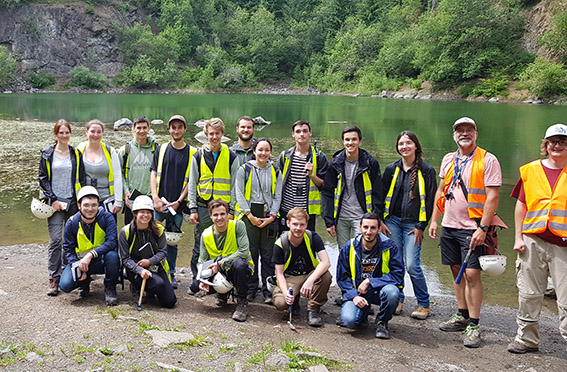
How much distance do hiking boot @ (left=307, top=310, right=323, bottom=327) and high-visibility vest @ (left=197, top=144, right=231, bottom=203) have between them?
6.19 feet

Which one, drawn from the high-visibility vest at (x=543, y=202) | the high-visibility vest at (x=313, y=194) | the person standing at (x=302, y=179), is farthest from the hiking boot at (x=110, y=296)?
the high-visibility vest at (x=543, y=202)

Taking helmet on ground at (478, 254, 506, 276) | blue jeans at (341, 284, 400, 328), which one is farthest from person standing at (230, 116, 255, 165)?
helmet on ground at (478, 254, 506, 276)

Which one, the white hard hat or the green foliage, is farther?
the green foliage

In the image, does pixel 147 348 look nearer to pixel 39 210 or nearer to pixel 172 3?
pixel 39 210

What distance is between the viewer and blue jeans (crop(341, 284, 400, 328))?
5020 mm

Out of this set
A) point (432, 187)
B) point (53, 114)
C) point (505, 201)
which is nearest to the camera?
point (432, 187)

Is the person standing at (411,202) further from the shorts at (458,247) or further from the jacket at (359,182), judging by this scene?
the shorts at (458,247)

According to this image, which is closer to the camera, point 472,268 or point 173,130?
point 472,268

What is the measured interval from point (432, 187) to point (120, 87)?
273 feet

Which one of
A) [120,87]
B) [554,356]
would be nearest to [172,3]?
[120,87]

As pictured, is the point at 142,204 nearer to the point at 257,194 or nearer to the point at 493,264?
the point at 257,194

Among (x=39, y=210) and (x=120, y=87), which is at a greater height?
(x=120, y=87)

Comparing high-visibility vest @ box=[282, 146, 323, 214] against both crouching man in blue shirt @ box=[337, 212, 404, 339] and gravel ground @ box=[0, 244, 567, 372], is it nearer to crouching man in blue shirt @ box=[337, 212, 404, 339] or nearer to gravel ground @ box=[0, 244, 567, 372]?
crouching man in blue shirt @ box=[337, 212, 404, 339]

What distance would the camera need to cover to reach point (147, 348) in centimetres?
421
